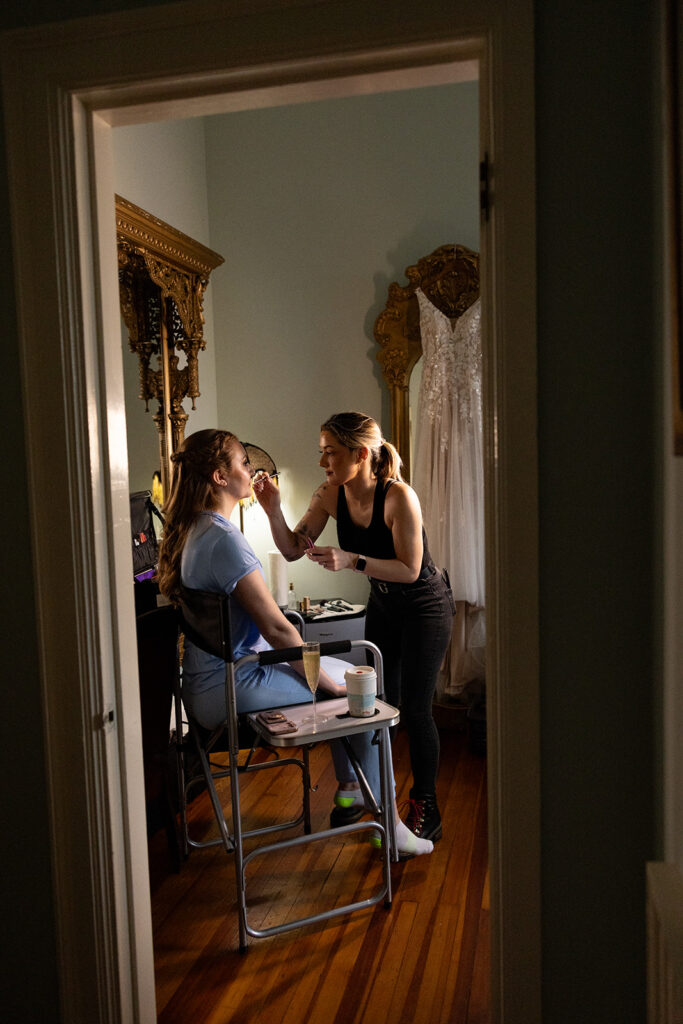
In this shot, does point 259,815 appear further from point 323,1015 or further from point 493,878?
point 493,878

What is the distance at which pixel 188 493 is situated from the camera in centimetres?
259

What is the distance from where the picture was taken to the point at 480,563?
12.3 ft

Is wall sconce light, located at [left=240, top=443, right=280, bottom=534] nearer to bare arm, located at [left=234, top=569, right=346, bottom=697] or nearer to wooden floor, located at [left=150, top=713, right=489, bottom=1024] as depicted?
bare arm, located at [left=234, top=569, right=346, bottom=697]

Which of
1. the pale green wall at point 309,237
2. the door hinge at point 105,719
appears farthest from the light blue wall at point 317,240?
the door hinge at point 105,719

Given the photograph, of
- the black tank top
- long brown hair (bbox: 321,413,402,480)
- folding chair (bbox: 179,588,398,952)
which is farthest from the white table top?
long brown hair (bbox: 321,413,402,480)

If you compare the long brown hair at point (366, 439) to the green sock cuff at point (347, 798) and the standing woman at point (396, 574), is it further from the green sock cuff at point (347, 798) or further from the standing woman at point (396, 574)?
the green sock cuff at point (347, 798)

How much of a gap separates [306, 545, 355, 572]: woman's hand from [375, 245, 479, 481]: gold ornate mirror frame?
1220mm

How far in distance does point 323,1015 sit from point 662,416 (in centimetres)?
168

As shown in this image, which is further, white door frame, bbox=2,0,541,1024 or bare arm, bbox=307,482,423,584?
bare arm, bbox=307,482,423,584

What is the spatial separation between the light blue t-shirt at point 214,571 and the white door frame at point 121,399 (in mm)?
883

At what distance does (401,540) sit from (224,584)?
635 mm

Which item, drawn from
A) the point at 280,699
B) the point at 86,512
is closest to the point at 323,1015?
the point at 280,699

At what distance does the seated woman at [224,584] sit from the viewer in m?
2.45

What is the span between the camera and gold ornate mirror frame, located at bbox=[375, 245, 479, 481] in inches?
150
